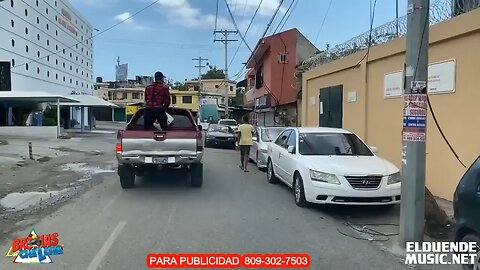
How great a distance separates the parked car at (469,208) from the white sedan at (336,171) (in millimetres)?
2894

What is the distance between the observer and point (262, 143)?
14.7 metres

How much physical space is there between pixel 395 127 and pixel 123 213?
22.9ft

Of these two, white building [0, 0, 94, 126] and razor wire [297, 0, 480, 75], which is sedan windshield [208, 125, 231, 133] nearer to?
razor wire [297, 0, 480, 75]

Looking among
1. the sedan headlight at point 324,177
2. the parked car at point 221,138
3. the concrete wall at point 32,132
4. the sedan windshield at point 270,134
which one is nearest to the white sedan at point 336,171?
the sedan headlight at point 324,177

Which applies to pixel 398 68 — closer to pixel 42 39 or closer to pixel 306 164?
pixel 306 164

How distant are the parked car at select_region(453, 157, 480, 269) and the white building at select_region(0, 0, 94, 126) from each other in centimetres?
4109

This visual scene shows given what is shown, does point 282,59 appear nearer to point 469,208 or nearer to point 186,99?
point 469,208

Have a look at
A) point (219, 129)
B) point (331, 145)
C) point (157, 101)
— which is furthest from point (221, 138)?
point (331, 145)

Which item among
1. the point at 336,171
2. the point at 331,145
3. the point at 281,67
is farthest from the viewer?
the point at 281,67

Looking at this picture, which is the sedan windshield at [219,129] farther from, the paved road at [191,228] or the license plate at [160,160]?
the license plate at [160,160]

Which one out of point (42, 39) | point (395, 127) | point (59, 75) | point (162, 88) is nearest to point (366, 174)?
point (395, 127)

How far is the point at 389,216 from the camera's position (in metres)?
7.91

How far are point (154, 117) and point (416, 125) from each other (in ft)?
21.0

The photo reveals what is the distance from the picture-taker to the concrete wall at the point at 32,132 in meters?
33.2
